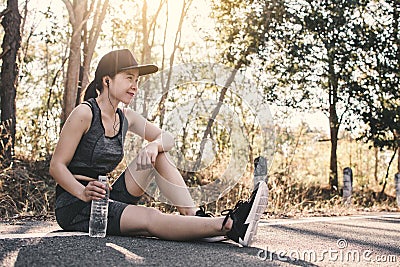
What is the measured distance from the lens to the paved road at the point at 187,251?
99.3 inches

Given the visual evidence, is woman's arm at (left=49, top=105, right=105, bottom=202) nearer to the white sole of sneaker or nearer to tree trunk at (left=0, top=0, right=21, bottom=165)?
the white sole of sneaker

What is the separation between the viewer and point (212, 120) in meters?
11.2

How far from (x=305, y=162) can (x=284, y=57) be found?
322cm

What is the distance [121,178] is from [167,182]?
0.33m

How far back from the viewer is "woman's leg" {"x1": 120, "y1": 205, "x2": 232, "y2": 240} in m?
3.05

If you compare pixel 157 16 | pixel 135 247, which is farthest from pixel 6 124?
pixel 135 247

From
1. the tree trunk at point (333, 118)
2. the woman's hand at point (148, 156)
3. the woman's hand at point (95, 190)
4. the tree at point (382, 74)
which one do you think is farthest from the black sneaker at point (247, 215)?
the tree at point (382, 74)

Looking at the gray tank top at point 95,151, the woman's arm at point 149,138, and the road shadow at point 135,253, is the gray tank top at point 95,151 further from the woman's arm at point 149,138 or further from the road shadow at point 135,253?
the road shadow at point 135,253

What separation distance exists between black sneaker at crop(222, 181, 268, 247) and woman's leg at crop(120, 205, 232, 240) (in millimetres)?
38

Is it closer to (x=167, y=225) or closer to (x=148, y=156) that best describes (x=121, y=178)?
(x=148, y=156)

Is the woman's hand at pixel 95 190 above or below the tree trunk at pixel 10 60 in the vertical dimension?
below

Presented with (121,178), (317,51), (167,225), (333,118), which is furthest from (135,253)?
(333,118)

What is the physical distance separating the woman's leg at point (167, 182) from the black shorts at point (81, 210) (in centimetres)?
10

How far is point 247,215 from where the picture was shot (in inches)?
118
